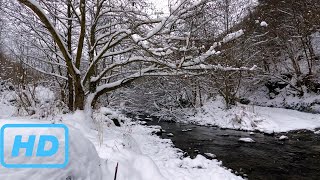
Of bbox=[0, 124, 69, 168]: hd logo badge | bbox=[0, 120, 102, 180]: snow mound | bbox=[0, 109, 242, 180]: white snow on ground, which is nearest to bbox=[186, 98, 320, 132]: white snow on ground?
bbox=[0, 109, 242, 180]: white snow on ground

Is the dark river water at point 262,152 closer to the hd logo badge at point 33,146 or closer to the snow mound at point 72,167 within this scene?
the snow mound at point 72,167

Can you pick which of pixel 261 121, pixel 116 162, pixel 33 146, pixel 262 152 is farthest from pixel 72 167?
pixel 261 121

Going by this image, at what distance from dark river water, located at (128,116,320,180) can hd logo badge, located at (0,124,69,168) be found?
16.8 ft

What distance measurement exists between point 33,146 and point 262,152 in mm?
8104

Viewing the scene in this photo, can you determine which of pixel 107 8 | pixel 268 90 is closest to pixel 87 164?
pixel 107 8

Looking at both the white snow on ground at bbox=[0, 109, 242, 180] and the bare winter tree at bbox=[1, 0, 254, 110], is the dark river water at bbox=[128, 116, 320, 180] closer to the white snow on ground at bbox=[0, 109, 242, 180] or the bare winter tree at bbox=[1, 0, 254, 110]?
the white snow on ground at bbox=[0, 109, 242, 180]

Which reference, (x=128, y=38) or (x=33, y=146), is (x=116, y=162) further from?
(x=128, y=38)

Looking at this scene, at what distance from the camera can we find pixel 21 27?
430 inches

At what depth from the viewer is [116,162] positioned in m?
4.63

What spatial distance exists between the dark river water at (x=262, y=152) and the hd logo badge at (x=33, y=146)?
5133mm

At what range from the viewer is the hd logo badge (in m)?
2.07

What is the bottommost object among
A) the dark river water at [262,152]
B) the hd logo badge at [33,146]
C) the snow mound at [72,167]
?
the dark river water at [262,152]

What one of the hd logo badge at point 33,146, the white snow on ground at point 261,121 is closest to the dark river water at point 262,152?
the white snow on ground at point 261,121

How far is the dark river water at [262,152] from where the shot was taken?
6.64 m
